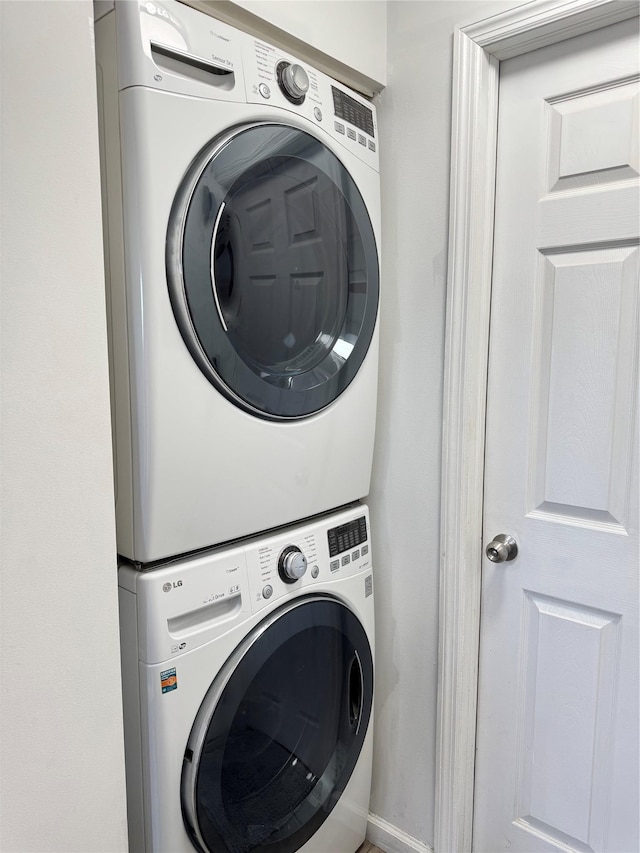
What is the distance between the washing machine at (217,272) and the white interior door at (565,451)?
0.40 meters

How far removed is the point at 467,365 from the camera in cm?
135

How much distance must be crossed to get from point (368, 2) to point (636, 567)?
1.35 metres

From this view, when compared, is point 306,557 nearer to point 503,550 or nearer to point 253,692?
point 253,692

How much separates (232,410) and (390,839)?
1.25 metres

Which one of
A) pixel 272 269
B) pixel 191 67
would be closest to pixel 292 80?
pixel 191 67

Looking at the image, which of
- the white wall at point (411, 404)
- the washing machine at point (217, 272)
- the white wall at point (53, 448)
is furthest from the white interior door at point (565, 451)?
the white wall at point (53, 448)

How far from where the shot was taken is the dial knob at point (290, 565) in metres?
1.19

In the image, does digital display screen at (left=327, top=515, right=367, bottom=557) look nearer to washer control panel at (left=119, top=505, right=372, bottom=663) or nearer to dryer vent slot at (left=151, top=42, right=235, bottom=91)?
washer control panel at (left=119, top=505, right=372, bottom=663)

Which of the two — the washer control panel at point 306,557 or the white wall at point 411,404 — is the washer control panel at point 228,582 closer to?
the washer control panel at point 306,557

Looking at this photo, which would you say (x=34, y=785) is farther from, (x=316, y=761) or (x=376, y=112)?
(x=376, y=112)

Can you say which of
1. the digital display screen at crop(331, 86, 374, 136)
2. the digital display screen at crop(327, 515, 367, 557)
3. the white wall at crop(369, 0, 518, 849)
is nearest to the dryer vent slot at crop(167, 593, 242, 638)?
the digital display screen at crop(327, 515, 367, 557)

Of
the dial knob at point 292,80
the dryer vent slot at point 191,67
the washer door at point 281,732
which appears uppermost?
the dial knob at point 292,80

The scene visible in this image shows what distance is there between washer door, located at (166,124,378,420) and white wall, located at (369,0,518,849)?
15cm

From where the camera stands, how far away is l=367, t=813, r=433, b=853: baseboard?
1526 mm
